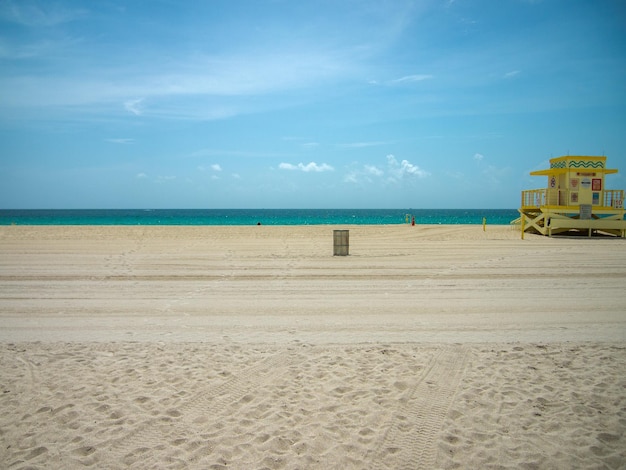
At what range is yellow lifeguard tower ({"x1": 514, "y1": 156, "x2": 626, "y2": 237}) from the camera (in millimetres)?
23453

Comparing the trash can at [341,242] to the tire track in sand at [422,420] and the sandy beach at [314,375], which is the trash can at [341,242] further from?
the tire track in sand at [422,420]

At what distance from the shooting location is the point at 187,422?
4.09 m

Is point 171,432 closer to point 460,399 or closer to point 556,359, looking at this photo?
point 460,399

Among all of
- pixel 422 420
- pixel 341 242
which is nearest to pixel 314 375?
pixel 422 420

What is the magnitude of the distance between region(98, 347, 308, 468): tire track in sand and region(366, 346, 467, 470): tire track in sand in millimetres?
1556

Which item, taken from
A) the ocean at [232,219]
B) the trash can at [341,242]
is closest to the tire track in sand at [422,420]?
the trash can at [341,242]

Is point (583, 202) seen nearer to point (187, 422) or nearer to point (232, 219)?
point (187, 422)

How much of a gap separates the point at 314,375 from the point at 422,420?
1.43 m

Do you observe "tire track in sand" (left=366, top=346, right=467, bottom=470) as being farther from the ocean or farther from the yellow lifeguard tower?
the ocean

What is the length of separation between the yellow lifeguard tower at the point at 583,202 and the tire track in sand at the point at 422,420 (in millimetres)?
21798

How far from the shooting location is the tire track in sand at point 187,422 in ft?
11.9

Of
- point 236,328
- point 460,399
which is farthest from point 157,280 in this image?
point 460,399

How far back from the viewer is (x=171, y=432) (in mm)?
3934

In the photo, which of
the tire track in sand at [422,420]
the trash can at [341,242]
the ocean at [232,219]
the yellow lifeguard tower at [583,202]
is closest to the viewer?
the tire track in sand at [422,420]
